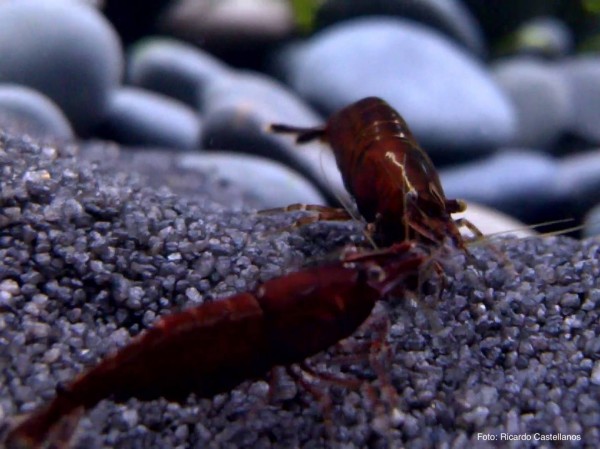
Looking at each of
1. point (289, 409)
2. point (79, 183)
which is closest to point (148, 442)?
point (289, 409)

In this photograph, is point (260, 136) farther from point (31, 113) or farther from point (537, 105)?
point (537, 105)

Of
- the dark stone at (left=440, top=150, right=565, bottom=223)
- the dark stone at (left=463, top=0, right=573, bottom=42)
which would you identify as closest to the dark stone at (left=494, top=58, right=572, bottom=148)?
the dark stone at (left=463, top=0, right=573, bottom=42)

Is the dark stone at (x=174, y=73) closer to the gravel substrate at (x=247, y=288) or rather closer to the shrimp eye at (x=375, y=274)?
the gravel substrate at (x=247, y=288)

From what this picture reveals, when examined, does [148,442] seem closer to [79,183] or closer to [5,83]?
[79,183]

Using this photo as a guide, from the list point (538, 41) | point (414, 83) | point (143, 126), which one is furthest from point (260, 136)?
point (538, 41)

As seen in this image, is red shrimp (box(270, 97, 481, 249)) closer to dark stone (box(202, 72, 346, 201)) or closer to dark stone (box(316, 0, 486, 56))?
dark stone (box(202, 72, 346, 201))
